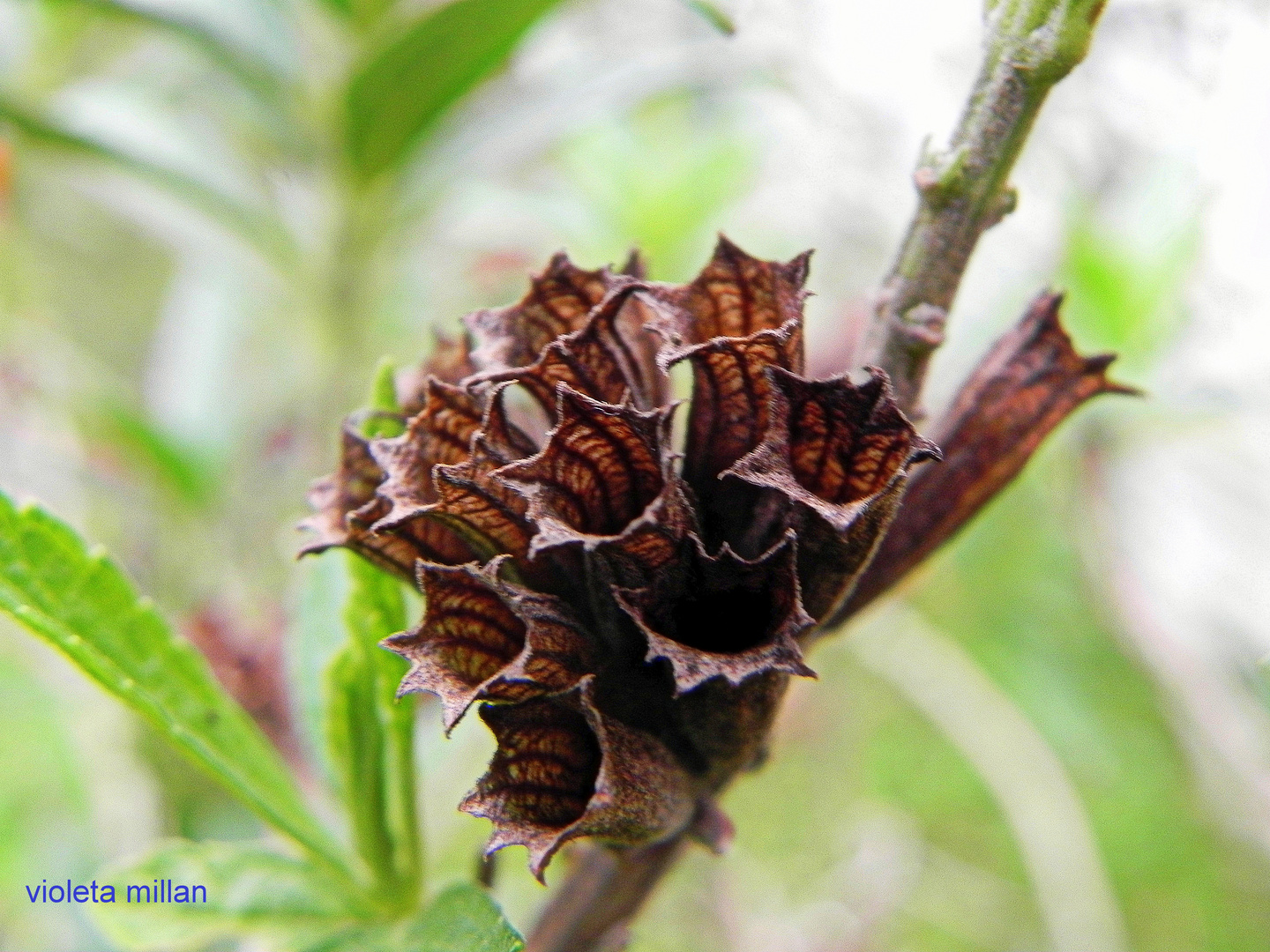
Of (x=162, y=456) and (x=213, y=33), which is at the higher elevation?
(x=213, y=33)

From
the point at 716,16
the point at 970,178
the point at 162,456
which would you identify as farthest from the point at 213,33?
the point at 970,178

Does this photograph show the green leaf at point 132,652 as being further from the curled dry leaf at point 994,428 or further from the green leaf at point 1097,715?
the green leaf at point 1097,715

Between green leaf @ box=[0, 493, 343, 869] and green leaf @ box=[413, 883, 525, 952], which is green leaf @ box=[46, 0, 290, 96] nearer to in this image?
green leaf @ box=[0, 493, 343, 869]

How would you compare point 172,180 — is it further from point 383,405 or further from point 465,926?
point 465,926

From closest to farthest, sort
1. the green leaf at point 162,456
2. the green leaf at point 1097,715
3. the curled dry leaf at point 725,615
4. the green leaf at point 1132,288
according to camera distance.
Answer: the curled dry leaf at point 725,615 < the green leaf at point 162,456 < the green leaf at point 1132,288 < the green leaf at point 1097,715

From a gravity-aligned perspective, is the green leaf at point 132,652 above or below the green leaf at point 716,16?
below

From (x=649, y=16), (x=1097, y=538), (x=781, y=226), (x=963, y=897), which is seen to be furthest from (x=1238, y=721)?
(x=649, y=16)

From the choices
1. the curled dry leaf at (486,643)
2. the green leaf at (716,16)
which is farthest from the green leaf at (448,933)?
the green leaf at (716,16)
